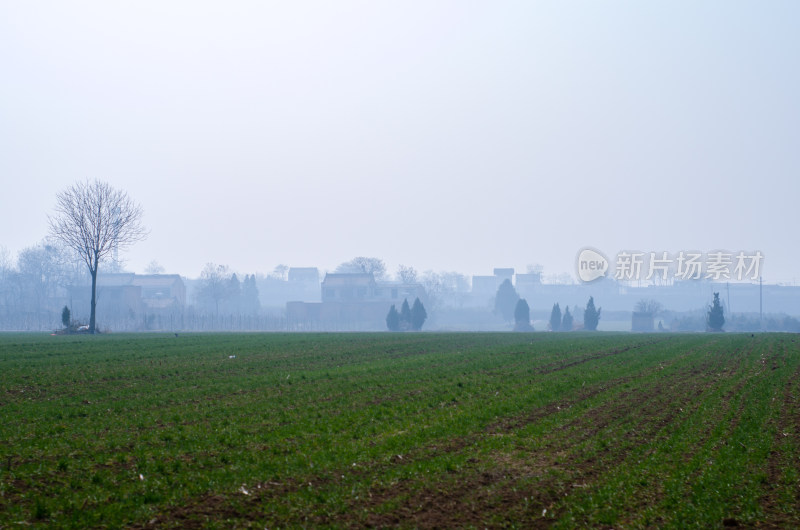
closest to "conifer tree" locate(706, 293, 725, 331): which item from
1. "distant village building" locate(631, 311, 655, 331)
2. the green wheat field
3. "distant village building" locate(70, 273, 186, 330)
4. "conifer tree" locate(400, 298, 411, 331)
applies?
"distant village building" locate(631, 311, 655, 331)

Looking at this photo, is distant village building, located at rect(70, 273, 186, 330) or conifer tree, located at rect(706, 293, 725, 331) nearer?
conifer tree, located at rect(706, 293, 725, 331)

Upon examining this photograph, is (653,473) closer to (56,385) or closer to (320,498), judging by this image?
(320,498)

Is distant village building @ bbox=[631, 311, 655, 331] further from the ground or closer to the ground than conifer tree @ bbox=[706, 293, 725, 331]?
closer to the ground

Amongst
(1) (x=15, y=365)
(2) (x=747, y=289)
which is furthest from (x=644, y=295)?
(1) (x=15, y=365)

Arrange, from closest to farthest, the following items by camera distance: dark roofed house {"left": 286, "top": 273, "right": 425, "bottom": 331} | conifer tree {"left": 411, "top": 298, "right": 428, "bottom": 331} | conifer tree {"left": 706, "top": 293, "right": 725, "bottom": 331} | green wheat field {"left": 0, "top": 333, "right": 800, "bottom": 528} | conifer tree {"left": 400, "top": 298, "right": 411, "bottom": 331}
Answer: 1. green wheat field {"left": 0, "top": 333, "right": 800, "bottom": 528}
2. conifer tree {"left": 706, "top": 293, "right": 725, "bottom": 331}
3. conifer tree {"left": 411, "top": 298, "right": 428, "bottom": 331}
4. conifer tree {"left": 400, "top": 298, "right": 411, "bottom": 331}
5. dark roofed house {"left": 286, "top": 273, "right": 425, "bottom": 331}

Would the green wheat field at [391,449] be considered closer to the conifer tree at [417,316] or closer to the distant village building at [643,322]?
the conifer tree at [417,316]

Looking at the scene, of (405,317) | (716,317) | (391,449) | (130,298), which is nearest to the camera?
(391,449)

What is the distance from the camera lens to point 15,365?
84.2ft

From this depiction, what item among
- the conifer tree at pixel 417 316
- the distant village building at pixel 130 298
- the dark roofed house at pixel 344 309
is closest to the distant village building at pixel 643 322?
the conifer tree at pixel 417 316

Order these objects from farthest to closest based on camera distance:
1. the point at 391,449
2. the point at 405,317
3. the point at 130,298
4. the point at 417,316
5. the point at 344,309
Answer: the point at 344,309, the point at 130,298, the point at 405,317, the point at 417,316, the point at 391,449

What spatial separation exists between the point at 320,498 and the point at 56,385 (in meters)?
14.5

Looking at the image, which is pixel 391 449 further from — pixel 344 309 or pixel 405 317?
pixel 344 309

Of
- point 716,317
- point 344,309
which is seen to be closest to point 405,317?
point 344,309

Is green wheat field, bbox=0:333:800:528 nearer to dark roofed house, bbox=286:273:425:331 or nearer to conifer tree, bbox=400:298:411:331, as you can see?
conifer tree, bbox=400:298:411:331
